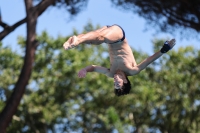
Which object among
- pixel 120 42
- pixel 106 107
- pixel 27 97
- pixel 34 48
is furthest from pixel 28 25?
pixel 106 107

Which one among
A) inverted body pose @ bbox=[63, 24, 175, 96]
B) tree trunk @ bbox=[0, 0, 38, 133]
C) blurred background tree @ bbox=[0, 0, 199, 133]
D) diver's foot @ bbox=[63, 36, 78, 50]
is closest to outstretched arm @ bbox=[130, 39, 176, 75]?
inverted body pose @ bbox=[63, 24, 175, 96]

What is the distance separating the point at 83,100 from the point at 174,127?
13.1ft

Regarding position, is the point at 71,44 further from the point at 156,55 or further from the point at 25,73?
the point at 25,73

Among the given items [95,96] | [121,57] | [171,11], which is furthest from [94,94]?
[121,57]

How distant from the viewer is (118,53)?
6.07 meters

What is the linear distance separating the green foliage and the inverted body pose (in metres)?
14.1

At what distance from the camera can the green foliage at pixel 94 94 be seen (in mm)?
21031

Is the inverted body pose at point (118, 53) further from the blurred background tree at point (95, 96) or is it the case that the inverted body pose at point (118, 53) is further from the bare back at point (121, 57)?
the blurred background tree at point (95, 96)

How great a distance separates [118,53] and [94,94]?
52.3 ft

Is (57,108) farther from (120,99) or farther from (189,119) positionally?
(189,119)

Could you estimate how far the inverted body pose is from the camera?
5648mm

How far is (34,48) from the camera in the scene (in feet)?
40.2

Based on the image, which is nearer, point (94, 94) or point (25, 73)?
point (25, 73)

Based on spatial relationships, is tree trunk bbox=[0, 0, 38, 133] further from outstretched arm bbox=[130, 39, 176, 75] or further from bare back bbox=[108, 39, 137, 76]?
outstretched arm bbox=[130, 39, 176, 75]
